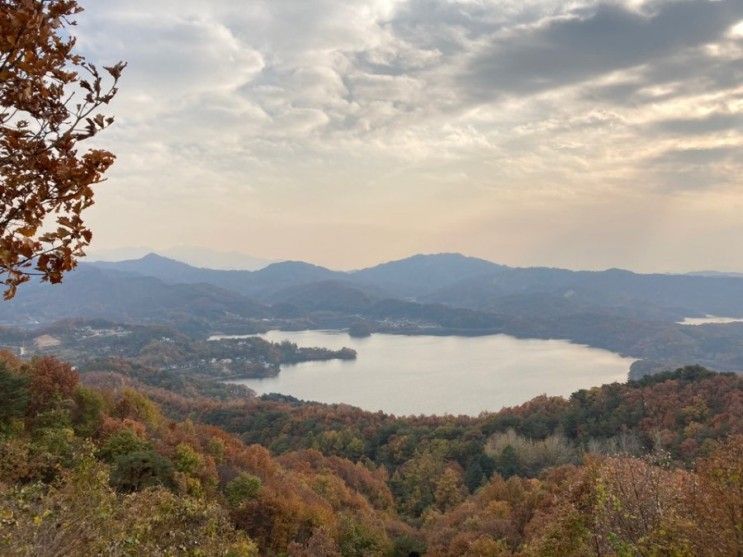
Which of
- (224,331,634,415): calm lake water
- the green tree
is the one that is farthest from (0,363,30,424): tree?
(224,331,634,415): calm lake water

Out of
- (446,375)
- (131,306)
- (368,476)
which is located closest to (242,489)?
(368,476)

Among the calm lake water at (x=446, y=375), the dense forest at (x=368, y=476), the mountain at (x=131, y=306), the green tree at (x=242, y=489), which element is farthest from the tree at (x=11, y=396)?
the mountain at (x=131, y=306)

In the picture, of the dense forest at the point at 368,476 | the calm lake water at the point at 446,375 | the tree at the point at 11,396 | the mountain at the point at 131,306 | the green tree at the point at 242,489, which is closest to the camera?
the dense forest at the point at 368,476

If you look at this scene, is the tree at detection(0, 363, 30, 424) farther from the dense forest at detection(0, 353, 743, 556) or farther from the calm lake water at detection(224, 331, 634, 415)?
the calm lake water at detection(224, 331, 634, 415)

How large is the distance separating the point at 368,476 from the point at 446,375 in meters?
59.0

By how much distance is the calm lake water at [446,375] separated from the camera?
75312 millimetres

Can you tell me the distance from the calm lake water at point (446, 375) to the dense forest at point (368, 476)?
81.4 ft

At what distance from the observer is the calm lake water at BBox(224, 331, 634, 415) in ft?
247

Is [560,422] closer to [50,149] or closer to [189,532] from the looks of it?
[189,532]

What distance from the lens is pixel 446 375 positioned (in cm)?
9044

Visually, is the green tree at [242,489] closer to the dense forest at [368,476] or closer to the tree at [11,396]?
the dense forest at [368,476]

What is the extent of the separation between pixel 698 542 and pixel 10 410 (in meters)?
20.2

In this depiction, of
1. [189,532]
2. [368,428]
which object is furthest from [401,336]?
[189,532]

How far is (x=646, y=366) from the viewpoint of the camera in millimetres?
94562
